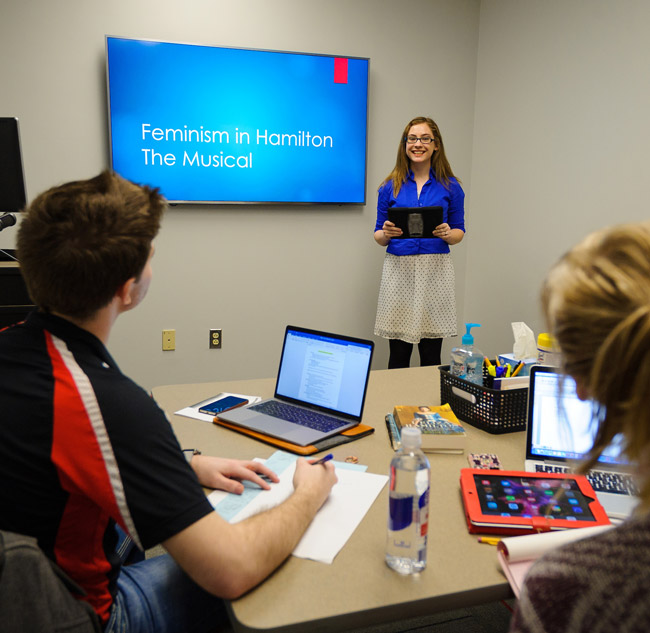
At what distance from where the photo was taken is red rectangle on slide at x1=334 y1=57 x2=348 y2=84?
3586mm

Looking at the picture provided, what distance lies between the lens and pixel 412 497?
96cm

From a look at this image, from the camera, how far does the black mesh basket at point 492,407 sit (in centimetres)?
153

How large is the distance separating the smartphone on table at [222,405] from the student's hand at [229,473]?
1.29ft

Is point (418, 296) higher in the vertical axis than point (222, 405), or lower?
higher

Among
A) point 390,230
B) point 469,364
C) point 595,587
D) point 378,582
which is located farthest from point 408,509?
point 390,230

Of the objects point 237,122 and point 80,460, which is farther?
point 237,122

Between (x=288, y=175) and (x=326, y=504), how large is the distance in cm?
271

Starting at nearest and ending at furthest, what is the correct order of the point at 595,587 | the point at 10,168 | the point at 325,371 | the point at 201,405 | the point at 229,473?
the point at 595,587, the point at 229,473, the point at 325,371, the point at 201,405, the point at 10,168

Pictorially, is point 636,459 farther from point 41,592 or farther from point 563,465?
point 563,465

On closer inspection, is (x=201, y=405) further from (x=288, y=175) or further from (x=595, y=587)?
(x=288, y=175)

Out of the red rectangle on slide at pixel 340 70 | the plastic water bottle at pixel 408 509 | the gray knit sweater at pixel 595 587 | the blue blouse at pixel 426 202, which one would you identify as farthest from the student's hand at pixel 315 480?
the red rectangle on slide at pixel 340 70

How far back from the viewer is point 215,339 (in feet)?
12.1

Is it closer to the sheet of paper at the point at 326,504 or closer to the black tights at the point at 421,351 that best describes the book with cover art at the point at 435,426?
the sheet of paper at the point at 326,504

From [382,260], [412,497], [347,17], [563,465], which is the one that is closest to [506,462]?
[563,465]
